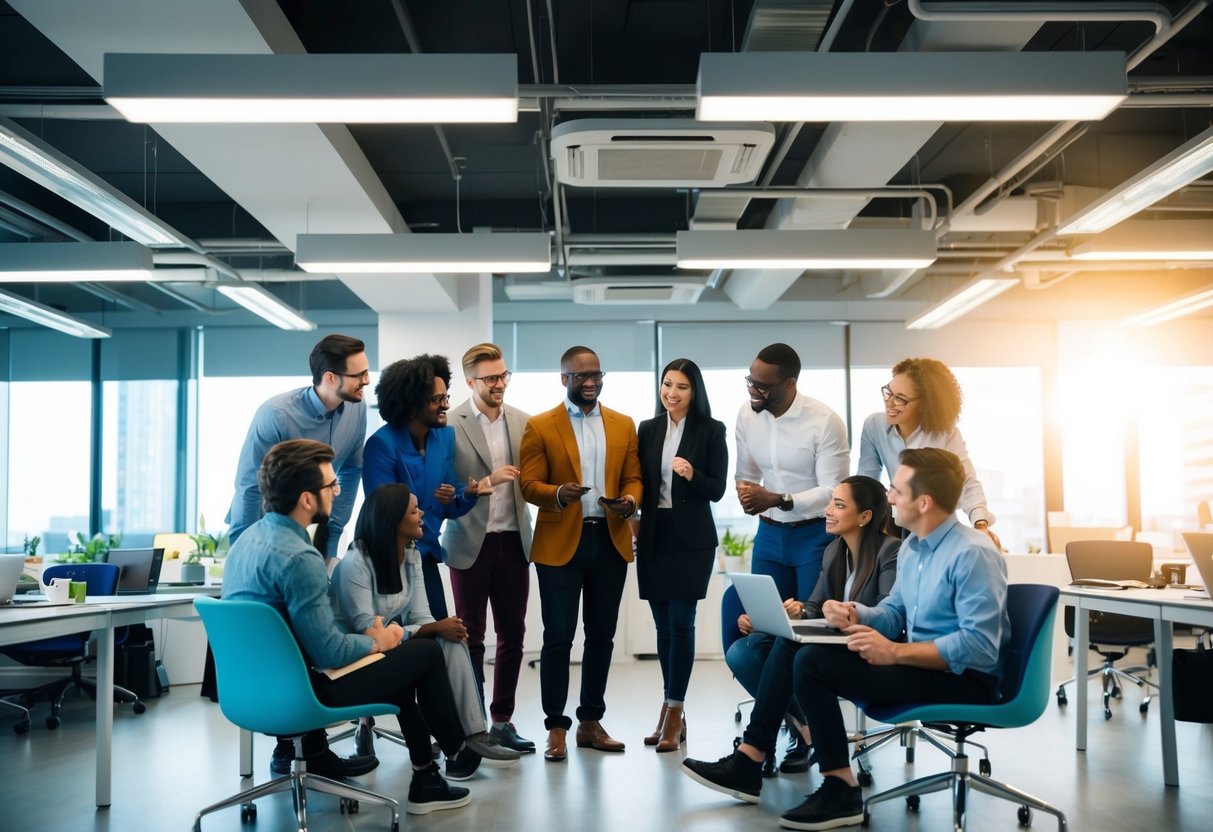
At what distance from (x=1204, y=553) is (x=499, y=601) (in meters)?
2.49

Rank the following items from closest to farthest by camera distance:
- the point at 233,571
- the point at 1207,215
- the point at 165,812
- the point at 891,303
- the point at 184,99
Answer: the point at 233,571 < the point at 165,812 < the point at 184,99 < the point at 1207,215 < the point at 891,303

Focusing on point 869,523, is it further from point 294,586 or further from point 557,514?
point 294,586

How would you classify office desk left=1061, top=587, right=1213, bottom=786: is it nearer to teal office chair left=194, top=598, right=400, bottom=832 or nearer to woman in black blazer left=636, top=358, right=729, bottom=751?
woman in black blazer left=636, top=358, right=729, bottom=751

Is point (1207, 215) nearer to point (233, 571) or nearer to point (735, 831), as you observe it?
point (735, 831)

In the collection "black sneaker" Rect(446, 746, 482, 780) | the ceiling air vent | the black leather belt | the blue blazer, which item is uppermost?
the ceiling air vent

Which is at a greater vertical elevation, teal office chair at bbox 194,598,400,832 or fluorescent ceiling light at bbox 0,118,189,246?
fluorescent ceiling light at bbox 0,118,189,246

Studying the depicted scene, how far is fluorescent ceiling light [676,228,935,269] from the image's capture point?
6.30 metres

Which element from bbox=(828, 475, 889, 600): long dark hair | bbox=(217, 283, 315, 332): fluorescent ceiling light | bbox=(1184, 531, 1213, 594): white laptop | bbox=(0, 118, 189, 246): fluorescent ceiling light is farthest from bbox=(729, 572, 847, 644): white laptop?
bbox=(217, 283, 315, 332): fluorescent ceiling light

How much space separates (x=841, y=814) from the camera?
10.1 feet

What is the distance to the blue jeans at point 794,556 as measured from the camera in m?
3.83

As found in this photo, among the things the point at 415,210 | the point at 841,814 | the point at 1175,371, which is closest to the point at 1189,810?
the point at 841,814

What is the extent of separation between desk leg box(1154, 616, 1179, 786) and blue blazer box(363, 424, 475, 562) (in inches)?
98.2

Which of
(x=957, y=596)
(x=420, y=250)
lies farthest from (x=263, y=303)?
(x=957, y=596)

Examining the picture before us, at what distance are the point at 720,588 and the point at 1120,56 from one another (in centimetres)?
434
